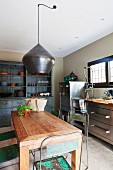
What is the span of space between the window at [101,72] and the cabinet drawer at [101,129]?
1083 mm

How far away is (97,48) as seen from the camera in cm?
380

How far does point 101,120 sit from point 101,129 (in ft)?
0.64

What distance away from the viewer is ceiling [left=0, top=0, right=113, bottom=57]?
2.15 m

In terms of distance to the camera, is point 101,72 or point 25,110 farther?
point 101,72

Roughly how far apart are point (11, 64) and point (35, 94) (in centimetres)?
140

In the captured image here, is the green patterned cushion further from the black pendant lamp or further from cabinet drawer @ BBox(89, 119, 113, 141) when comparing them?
cabinet drawer @ BBox(89, 119, 113, 141)

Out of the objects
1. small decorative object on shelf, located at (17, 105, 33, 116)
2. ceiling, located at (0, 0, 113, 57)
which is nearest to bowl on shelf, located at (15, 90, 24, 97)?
ceiling, located at (0, 0, 113, 57)

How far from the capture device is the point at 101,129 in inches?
112

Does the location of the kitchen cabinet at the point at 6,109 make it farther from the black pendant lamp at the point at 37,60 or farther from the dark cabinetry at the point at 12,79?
the black pendant lamp at the point at 37,60

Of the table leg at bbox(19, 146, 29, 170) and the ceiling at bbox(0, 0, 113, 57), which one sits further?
the ceiling at bbox(0, 0, 113, 57)

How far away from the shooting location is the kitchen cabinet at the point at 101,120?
261 cm

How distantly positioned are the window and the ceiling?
666 mm

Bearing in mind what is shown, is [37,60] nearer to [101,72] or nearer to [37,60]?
[37,60]

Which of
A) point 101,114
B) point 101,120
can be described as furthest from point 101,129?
point 101,114
